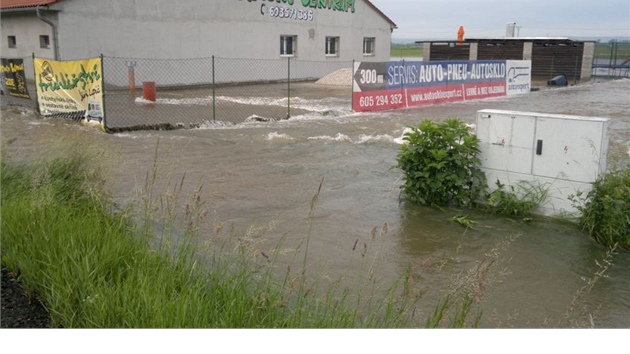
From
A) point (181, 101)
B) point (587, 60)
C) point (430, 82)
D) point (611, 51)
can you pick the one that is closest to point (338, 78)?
point (430, 82)

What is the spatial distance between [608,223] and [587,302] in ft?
5.94

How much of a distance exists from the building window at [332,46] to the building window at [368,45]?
248 centimetres

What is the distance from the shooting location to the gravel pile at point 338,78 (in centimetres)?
3200

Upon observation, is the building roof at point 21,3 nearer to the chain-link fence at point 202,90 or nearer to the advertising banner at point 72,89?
the chain-link fence at point 202,90

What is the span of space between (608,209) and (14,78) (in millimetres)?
16853

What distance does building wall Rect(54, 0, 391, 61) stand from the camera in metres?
23.6

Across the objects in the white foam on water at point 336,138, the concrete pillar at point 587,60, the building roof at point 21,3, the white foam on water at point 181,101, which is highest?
the building roof at point 21,3

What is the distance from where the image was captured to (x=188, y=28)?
89.6ft

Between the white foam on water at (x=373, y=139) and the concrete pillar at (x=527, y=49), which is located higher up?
the concrete pillar at (x=527, y=49)

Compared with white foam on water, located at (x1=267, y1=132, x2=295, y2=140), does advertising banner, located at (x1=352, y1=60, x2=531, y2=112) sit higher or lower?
higher

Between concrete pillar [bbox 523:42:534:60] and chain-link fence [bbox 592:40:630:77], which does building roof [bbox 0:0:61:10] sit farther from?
chain-link fence [bbox 592:40:630:77]

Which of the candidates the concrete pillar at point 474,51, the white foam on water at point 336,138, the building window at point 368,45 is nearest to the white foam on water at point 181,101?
the white foam on water at point 336,138

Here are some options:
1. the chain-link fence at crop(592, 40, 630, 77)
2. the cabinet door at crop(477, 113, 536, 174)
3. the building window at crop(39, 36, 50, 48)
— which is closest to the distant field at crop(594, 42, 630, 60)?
the chain-link fence at crop(592, 40, 630, 77)

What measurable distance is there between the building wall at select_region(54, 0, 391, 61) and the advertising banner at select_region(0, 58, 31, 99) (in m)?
4.88
